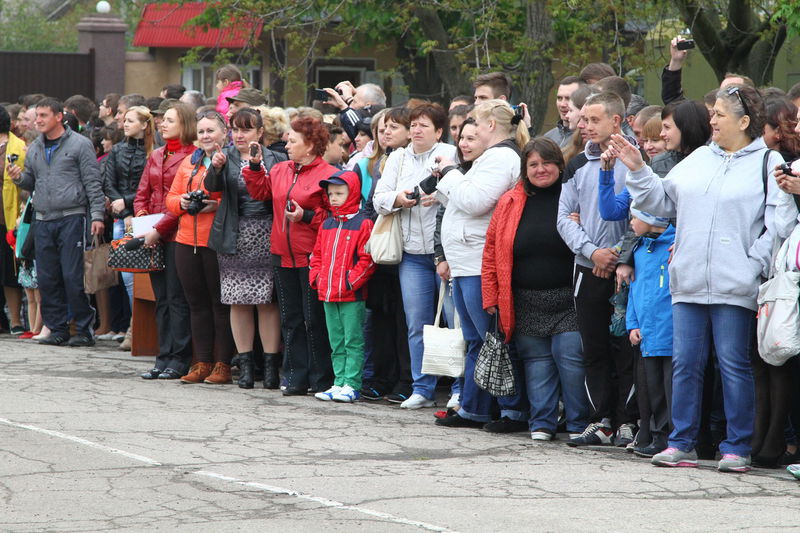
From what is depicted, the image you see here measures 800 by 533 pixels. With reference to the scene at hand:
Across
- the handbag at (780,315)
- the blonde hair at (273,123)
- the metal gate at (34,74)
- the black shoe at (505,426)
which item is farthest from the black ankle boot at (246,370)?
the metal gate at (34,74)

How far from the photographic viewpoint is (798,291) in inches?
267

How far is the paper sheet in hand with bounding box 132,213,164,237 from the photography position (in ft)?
35.4

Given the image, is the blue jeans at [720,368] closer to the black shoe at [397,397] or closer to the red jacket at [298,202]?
the black shoe at [397,397]

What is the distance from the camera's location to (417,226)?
944cm

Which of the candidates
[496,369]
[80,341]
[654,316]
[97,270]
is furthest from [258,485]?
[80,341]

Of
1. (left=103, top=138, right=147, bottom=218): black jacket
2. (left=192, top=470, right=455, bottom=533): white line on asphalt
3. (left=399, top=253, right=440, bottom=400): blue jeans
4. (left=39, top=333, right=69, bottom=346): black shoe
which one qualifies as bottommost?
(left=39, top=333, right=69, bottom=346): black shoe

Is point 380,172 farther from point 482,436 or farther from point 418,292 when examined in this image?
point 482,436

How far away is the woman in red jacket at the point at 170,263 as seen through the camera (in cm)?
Answer: 1078

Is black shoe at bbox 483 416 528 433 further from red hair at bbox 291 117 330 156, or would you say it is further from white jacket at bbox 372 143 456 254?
red hair at bbox 291 117 330 156

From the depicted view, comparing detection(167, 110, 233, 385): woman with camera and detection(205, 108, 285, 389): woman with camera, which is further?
A: detection(167, 110, 233, 385): woman with camera

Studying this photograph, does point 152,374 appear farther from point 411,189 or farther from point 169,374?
point 411,189

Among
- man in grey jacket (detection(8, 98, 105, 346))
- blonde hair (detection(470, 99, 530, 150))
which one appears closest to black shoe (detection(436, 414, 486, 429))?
blonde hair (detection(470, 99, 530, 150))

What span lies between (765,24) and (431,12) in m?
5.54

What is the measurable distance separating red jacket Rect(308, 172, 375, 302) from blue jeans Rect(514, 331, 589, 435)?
165 cm
